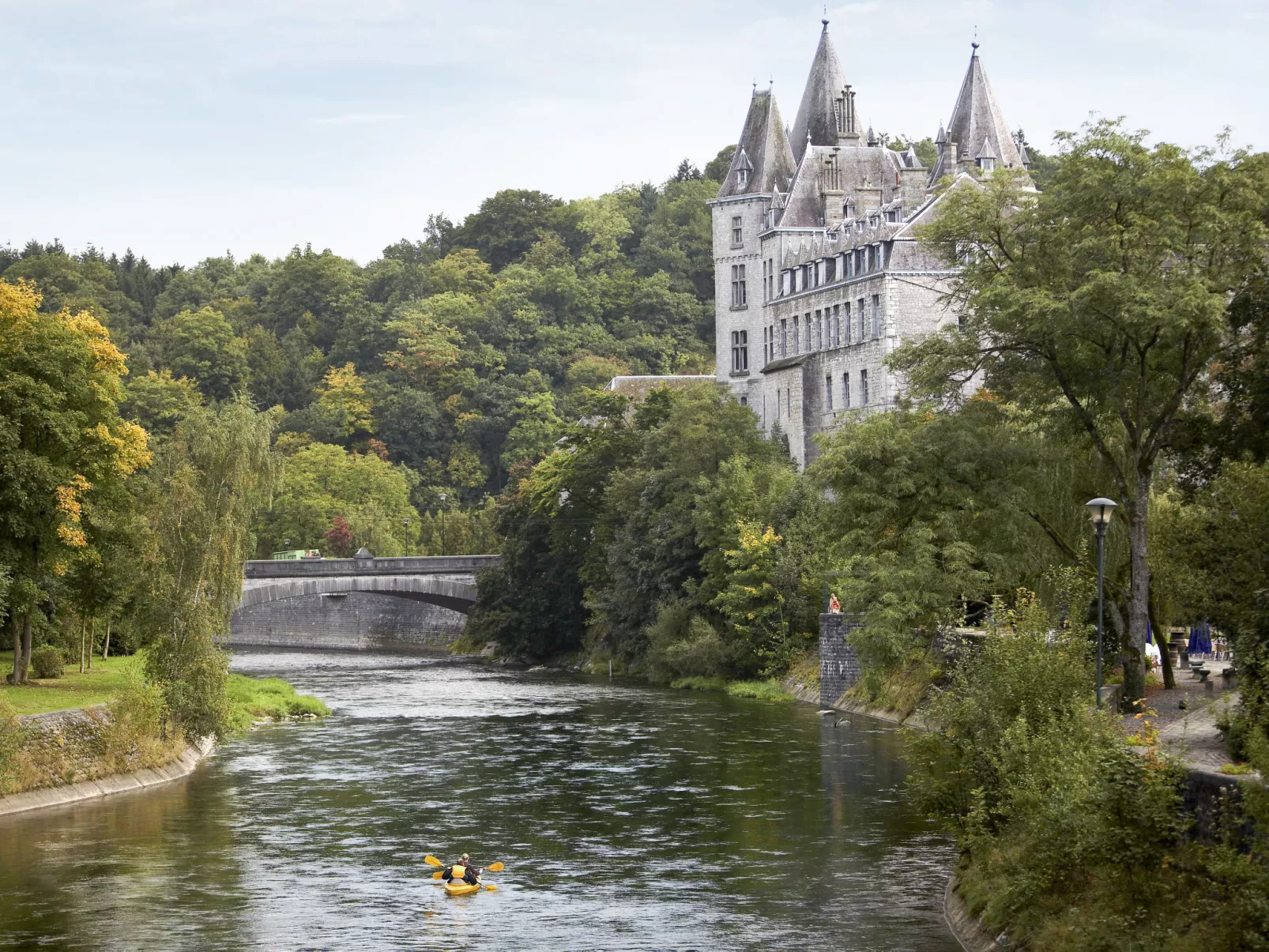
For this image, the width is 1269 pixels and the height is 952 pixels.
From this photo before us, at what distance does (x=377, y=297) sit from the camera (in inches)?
7175

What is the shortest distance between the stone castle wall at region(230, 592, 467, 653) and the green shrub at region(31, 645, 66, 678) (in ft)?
209

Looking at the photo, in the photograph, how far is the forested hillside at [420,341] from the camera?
141500mm

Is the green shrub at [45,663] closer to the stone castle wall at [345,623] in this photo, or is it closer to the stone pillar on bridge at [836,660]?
the stone pillar on bridge at [836,660]

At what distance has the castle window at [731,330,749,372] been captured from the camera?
11825 centimetres

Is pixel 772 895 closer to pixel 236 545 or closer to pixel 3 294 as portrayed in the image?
pixel 236 545

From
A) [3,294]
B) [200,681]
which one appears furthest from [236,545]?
[3,294]

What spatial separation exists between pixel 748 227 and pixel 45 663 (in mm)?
68082

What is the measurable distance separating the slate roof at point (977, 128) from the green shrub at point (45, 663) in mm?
58848

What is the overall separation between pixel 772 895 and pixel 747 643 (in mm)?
46750

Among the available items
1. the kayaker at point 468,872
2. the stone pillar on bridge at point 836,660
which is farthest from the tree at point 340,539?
the kayaker at point 468,872

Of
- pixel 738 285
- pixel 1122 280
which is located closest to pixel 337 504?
pixel 738 285

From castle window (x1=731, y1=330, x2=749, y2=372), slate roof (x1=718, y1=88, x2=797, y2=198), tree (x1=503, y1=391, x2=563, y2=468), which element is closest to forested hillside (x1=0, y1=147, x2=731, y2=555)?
tree (x1=503, y1=391, x2=563, y2=468)

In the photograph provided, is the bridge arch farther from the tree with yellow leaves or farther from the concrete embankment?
the concrete embankment

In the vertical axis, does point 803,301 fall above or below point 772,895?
above
